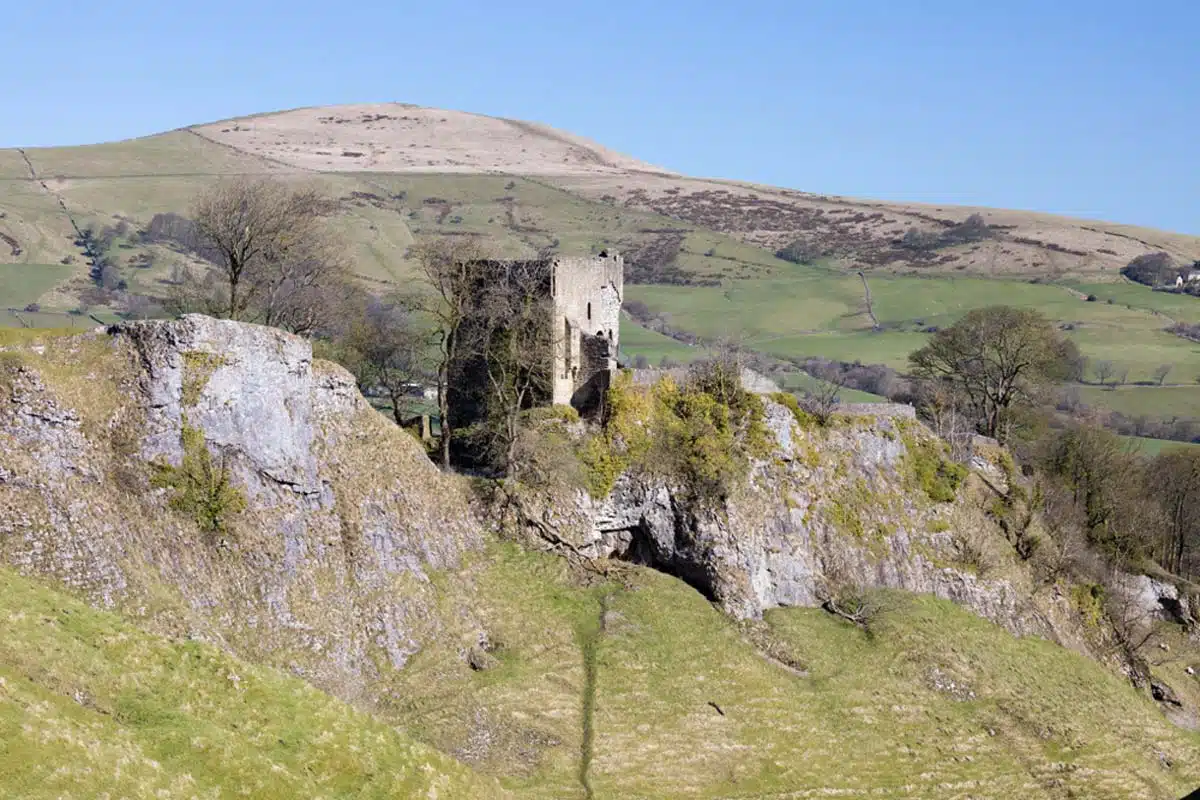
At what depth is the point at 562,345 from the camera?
49.6 m

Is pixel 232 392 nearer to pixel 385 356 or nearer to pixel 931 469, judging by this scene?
pixel 385 356

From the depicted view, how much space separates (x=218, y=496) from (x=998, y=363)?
49.1 meters

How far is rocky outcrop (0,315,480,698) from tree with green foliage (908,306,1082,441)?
132 feet

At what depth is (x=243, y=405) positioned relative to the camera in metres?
37.4

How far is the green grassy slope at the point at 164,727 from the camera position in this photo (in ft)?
70.9

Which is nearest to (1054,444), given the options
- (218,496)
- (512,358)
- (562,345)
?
(562,345)

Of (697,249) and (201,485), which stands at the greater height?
(697,249)

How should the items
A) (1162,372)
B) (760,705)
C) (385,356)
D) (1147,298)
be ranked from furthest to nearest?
(1147,298) < (1162,372) < (385,356) < (760,705)

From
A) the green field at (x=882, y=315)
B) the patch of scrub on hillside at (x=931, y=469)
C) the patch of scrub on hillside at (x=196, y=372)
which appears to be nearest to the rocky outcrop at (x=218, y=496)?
the patch of scrub on hillside at (x=196, y=372)

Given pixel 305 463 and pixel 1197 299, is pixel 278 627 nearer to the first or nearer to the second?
pixel 305 463

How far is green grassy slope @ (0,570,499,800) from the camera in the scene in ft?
70.9

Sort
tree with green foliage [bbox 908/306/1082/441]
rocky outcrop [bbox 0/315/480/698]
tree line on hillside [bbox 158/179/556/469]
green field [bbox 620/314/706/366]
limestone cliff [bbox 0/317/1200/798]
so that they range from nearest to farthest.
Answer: rocky outcrop [bbox 0/315/480/698] < limestone cliff [bbox 0/317/1200/798] < tree line on hillside [bbox 158/179/556/469] < tree with green foliage [bbox 908/306/1082/441] < green field [bbox 620/314/706/366]

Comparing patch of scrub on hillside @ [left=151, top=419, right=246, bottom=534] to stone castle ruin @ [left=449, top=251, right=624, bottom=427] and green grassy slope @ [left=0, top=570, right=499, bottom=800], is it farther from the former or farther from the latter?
stone castle ruin @ [left=449, top=251, right=624, bottom=427]

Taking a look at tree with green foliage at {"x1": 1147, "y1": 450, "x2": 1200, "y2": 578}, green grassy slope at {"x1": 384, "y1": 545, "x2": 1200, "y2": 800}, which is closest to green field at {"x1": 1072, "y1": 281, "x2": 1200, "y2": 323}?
tree with green foliage at {"x1": 1147, "y1": 450, "x2": 1200, "y2": 578}
